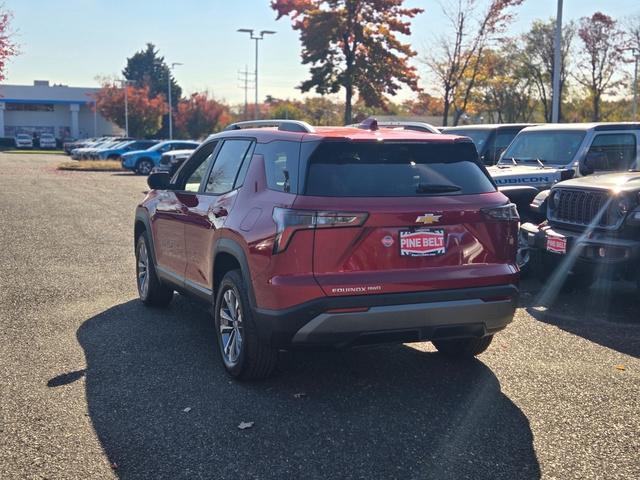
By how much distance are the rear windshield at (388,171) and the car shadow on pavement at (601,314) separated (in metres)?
2.31

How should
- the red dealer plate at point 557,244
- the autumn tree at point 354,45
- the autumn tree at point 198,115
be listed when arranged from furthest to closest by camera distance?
the autumn tree at point 198,115 < the autumn tree at point 354,45 < the red dealer plate at point 557,244

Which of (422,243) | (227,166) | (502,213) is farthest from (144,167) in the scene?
(422,243)

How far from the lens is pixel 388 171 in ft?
16.1

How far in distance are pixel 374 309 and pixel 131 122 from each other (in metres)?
68.4

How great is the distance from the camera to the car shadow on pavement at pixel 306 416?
3.99m

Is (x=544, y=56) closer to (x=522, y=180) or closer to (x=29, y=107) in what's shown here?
(x=522, y=180)

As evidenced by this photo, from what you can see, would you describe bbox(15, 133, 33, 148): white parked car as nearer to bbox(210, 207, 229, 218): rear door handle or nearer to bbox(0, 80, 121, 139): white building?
bbox(0, 80, 121, 139): white building

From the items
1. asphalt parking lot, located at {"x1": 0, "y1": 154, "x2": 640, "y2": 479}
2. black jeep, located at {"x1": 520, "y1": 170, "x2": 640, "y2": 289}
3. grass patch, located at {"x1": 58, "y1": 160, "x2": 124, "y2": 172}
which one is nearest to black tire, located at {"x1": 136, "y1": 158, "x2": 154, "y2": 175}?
grass patch, located at {"x1": 58, "y1": 160, "x2": 124, "y2": 172}

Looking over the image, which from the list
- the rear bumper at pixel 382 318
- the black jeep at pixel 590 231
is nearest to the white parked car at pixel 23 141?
the black jeep at pixel 590 231

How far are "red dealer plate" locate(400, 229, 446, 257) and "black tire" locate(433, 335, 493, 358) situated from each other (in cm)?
108

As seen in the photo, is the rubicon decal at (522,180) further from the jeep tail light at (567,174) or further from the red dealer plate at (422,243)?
the red dealer plate at (422,243)

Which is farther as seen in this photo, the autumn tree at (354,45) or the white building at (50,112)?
the white building at (50,112)

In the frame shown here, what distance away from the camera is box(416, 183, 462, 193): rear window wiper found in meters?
4.89

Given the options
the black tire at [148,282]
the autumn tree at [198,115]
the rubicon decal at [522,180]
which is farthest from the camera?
the autumn tree at [198,115]
